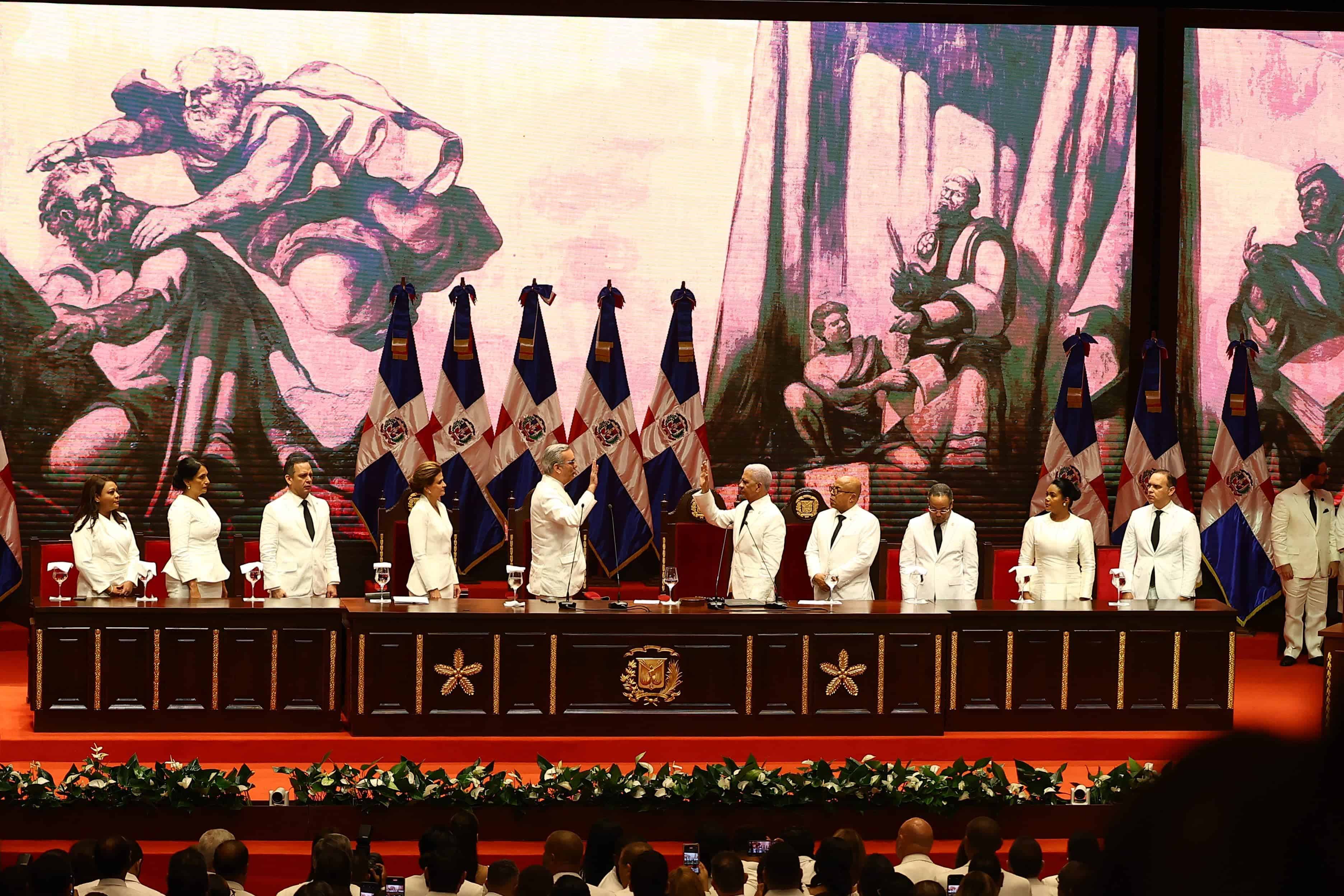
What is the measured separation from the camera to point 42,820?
6152mm

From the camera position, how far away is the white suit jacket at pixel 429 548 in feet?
30.1

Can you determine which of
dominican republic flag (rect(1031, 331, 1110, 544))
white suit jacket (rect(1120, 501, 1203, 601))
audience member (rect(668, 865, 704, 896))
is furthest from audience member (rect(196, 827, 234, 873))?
dominican republic flag (rect(1031, 331, 1110, 544))

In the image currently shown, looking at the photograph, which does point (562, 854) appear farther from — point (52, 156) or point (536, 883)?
point (52, 156)

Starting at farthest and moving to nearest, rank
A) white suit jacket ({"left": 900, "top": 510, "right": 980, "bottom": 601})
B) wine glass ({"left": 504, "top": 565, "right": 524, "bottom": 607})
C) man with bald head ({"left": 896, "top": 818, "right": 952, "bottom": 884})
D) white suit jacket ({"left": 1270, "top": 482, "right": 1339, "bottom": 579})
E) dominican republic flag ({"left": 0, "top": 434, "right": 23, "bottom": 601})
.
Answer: white suit jacket ({"left": 1270, "top": 482, "right": 1339, "bottom": 579}) < dominican republic flag ({"left": 0, "top": 434, "right": 23, "bottom": 601}) < white suit jacket ({"left": 900, "top": 510, "right": 980, "bottom": 601}) < wine glass ({"left": 504, "top": 565, "right": 524, "bottom": 607}) < man with bald head ({"left": 896, "top": 818, "right": 952, "bottom": 884})

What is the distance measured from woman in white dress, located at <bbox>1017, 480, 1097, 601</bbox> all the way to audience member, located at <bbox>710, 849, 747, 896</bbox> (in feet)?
19.0

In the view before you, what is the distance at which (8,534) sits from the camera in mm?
10836

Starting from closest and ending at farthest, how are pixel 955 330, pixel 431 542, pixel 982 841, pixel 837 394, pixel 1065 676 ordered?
pixel 982 841, pixel 1065 676, pixel 431 542, pixel 837 394, pixel 955 330

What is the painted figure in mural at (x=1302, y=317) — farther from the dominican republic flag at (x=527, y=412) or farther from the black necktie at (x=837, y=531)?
the dominican republic flag at (x=527, y=412)

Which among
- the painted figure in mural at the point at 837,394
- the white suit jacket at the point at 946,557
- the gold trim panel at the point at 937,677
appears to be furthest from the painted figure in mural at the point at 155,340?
the gold trim panel at the point at 937,677

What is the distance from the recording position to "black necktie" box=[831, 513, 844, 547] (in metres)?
9.52

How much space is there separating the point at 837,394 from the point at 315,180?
5.20 meters

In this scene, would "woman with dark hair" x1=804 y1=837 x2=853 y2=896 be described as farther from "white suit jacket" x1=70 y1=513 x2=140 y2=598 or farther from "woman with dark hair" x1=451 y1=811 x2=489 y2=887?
"white suit jacket" x1=70 y1=513 x2=140 y2=598

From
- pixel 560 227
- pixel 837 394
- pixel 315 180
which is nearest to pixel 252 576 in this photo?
pixel 315 180

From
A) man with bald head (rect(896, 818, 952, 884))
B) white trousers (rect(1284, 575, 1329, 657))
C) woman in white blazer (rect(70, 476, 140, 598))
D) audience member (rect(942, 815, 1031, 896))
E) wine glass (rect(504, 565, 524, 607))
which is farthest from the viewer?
white trousers (rect(1284, 575, 1329, 657))
